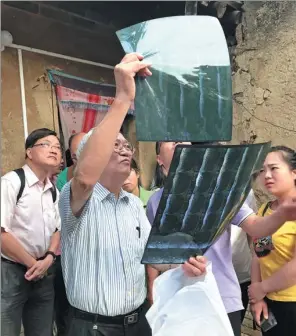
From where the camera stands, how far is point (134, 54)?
1132mm

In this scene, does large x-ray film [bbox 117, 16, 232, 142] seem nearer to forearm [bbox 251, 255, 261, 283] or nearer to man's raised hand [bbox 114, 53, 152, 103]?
man's raised hand [bbox 114, 53, 152, 103]

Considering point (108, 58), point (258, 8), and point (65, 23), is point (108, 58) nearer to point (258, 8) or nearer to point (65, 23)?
point (65, 23)

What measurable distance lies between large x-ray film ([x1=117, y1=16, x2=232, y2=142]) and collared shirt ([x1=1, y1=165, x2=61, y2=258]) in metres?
1.36

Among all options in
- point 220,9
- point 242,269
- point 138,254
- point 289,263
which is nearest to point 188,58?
point 138,254

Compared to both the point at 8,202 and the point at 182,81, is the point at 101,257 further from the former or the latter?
the point at 8,202

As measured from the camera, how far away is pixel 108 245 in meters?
1.46

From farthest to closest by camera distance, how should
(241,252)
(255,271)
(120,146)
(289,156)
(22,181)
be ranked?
(22,181)
(241,252)
(255,271)
(289,156)
(120,146)

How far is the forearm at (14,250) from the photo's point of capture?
223 cm

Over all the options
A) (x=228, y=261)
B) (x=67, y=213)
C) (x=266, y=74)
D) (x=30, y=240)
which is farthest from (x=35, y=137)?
(x=266, y=74)

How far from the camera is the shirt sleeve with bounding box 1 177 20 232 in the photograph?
2.22m

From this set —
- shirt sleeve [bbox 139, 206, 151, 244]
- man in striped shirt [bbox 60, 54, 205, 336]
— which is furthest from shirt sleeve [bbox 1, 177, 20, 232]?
shirt sleeve [bbox 139, 206, 151, 244]

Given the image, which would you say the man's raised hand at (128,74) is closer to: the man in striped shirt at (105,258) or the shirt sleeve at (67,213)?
the man in striped shirt at (105,258)

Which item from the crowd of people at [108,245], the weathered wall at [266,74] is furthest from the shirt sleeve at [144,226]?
the weathered wall at [266,74]

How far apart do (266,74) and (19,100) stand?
1.94 m
